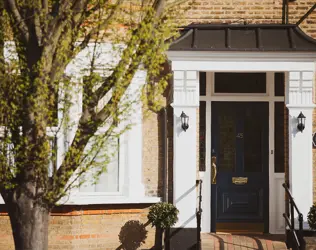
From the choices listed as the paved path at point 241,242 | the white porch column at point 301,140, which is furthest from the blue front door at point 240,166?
the white porch column at point 301,140

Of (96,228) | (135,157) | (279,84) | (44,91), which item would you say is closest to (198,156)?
(135,157)

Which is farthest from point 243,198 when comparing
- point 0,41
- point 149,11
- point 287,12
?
point 0,41

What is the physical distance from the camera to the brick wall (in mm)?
10023

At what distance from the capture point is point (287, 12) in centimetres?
1061

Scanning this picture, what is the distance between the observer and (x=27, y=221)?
728cm

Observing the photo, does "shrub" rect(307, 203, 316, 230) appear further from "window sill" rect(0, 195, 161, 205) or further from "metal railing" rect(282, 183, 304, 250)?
"window sill" rect(0, 195, 161, 205)

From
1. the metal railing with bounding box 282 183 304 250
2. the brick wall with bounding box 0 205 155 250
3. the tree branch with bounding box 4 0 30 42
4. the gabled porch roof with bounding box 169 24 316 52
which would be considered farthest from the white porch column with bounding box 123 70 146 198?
the tree branch with bounding box 4 0 30 42

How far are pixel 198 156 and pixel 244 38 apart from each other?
7.08 feet

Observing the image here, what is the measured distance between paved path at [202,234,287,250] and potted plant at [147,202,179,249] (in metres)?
0.68

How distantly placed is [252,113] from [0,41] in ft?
17.1

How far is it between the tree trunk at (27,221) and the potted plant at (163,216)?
2.80 m

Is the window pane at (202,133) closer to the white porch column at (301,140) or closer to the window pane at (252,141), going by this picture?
the window pane at (252,141)

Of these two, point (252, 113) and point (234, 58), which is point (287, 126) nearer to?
point (252, 113)

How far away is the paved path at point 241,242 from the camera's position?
33.1 feet
